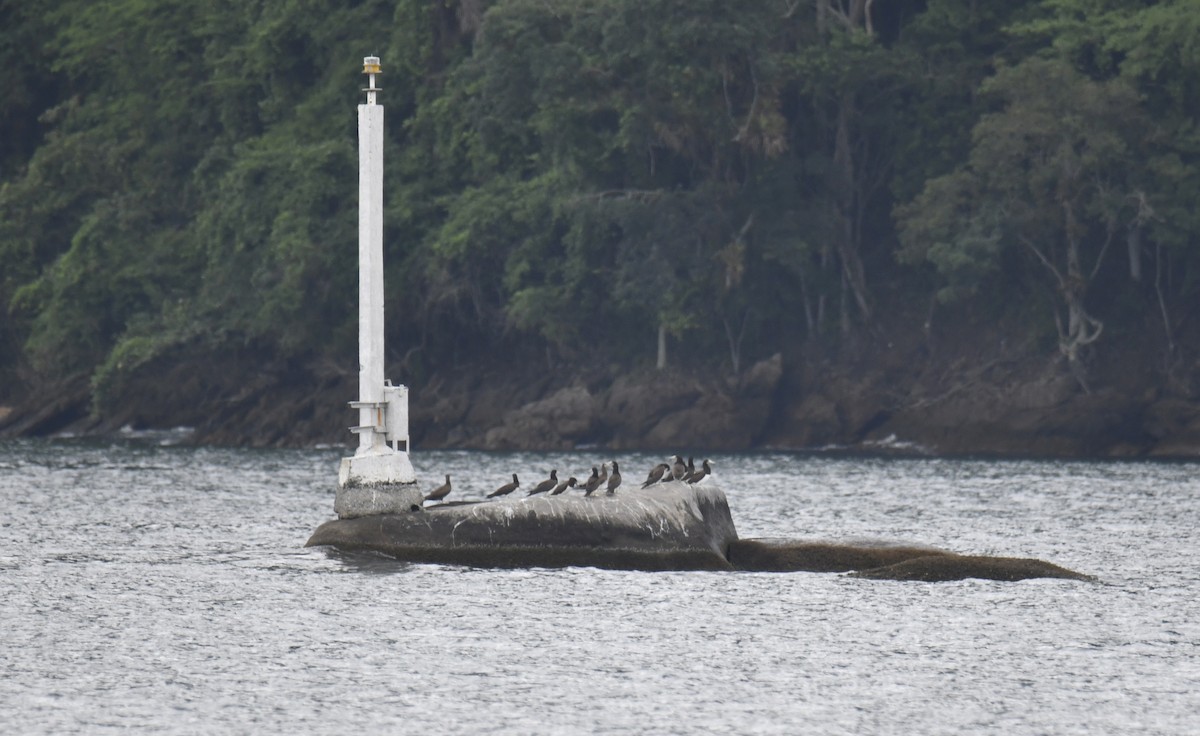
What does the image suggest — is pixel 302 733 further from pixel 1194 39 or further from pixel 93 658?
pixel 1194 39

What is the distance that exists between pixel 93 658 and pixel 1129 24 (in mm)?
47001

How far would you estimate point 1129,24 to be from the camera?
63.5m

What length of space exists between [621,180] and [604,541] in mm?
42914

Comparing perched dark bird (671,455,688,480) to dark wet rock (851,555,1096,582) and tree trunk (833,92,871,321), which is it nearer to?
dark wet rock (851,555,1096,582)

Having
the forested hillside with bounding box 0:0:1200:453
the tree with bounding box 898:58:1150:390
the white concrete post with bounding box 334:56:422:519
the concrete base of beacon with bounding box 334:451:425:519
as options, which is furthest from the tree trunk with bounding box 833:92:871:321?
the concrete base of beacon with bounding box 334:451:425:519

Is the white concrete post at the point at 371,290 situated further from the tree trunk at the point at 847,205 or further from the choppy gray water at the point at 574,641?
the tree trunk at the point at 847,205

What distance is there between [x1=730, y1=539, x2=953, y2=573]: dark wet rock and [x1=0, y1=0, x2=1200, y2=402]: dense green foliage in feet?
113

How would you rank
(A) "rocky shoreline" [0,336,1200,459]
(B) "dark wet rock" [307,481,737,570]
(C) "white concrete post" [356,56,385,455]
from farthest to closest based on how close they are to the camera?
(A) "rocky shoreline" [0,336,1200,459] < (C) "white concrete post" [356,56,385,455] < (B) "dark wet rock" [307,481,737,570]

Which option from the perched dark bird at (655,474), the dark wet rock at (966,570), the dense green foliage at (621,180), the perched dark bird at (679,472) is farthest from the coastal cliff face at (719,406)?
the perched dark bird at (655,474)

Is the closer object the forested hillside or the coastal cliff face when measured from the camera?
the forested hillside

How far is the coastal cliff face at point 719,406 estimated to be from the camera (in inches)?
2574

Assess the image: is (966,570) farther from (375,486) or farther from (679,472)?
(375,486)

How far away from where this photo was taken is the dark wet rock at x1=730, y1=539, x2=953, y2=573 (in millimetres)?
29859

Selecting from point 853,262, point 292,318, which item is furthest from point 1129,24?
point 292,318
